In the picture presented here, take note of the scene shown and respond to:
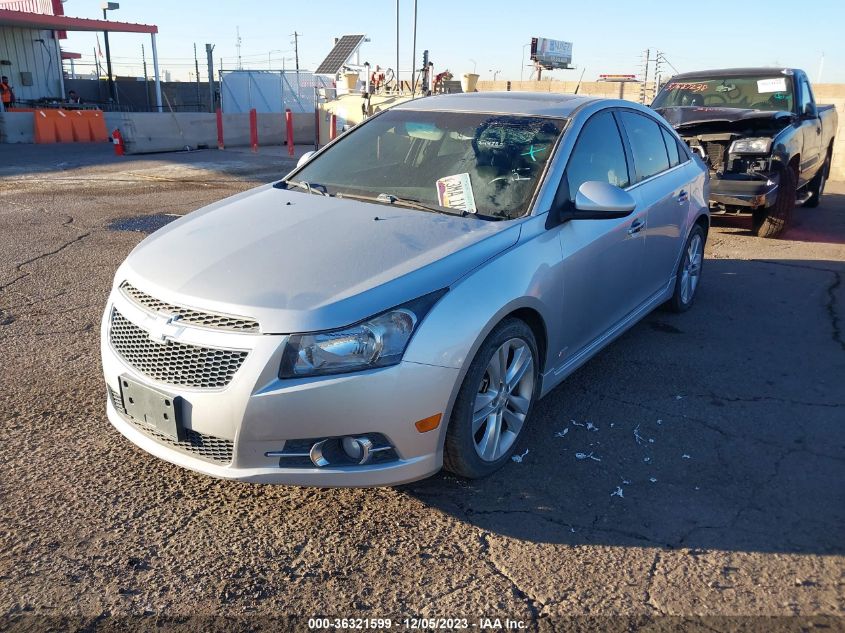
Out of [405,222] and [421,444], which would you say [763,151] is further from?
[421,444]

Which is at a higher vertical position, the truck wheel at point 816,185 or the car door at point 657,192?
the car door at point 657,192

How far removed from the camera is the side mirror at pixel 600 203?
3.56 metres

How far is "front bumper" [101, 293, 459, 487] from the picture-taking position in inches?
103

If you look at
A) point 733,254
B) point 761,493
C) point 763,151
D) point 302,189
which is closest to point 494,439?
point 761,493

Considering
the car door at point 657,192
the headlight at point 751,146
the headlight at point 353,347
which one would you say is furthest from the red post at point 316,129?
the headlight at point 353,347

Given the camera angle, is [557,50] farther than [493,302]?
Yes

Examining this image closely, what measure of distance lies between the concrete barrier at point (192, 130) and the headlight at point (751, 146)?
529 inches

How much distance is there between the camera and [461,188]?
3721 millimetres

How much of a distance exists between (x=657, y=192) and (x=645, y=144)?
0.36 metres

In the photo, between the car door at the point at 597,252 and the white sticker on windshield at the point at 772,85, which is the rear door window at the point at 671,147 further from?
the white sticker on windshield at the point at 772,85

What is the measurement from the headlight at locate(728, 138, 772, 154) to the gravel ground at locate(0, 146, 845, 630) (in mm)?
4114

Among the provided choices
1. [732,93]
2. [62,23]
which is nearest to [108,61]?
[62,23]

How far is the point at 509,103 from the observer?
4.35 metres

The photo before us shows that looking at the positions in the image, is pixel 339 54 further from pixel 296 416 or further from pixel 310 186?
pixel 296 416
